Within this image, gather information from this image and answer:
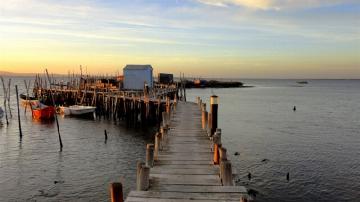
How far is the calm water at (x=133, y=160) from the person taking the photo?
20.5 meters

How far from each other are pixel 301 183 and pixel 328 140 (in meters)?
15.1

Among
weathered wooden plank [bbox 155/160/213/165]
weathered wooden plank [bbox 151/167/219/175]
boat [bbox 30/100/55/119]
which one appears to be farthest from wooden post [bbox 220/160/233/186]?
boat [bbox 30/100/55/119]

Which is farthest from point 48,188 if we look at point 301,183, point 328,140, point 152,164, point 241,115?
point 241,115

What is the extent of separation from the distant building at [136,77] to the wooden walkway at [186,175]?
1601 inches

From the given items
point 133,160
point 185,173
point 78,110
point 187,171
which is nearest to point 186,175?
point 185,173

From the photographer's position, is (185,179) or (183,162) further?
(183,162)

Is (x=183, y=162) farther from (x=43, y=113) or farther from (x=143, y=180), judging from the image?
(x=43, y=113)

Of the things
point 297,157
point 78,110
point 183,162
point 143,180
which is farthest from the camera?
point 78,110

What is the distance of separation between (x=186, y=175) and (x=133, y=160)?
50.2 feet

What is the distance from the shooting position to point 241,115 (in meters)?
56.2

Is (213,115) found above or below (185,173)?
above

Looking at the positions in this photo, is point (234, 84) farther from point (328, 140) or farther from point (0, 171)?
point (0, 171)

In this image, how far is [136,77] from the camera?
58625 millimetres

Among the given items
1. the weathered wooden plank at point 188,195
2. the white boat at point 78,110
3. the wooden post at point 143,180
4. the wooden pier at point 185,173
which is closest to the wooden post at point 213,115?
the wooden pier at point 185,173
